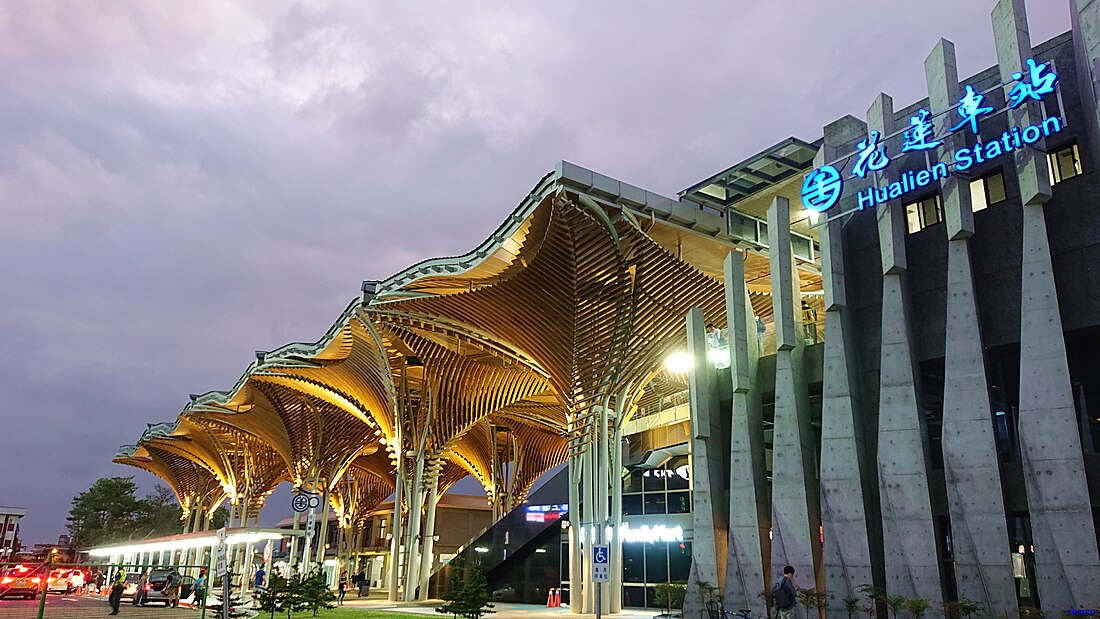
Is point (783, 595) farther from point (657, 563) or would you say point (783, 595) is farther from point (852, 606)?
point (657, 563)

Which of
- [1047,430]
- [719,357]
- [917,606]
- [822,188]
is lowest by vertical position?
[917,606]

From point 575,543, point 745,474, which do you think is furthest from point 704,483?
point 575,543

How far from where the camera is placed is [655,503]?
114 feet

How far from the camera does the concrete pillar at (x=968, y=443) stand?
605 inches

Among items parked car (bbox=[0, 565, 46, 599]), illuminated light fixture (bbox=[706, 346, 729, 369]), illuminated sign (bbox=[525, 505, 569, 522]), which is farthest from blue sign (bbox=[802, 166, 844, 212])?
parked car (bbox=[0, 565, 46, 599])

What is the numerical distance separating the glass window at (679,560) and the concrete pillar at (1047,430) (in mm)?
18648

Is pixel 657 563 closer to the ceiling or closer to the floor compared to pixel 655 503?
closer to the floor

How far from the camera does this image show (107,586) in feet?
168

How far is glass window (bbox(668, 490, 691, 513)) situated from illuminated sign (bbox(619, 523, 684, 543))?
0.79 meters

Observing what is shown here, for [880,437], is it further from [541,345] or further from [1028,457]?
[541,345]

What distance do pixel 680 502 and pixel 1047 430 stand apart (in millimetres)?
20102

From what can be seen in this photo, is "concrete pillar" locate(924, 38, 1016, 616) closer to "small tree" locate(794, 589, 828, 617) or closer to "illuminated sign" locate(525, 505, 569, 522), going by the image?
"small tree" locate(794, 589, 828, 617)

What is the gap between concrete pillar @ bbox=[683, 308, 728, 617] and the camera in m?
20.7

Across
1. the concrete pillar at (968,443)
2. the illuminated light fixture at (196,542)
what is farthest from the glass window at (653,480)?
the concrete pillar at (968,443)
